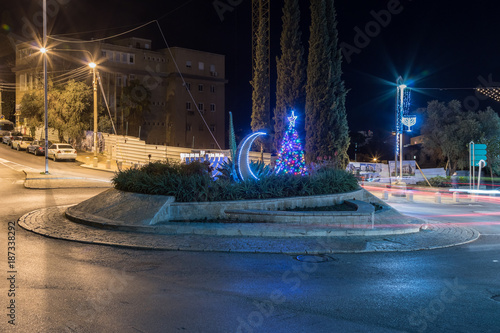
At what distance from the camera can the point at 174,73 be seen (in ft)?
176

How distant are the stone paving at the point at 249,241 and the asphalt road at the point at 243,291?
0.41 meters

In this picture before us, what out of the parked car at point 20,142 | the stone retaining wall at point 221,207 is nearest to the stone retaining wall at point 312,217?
the stone retaining wall at point 221,207

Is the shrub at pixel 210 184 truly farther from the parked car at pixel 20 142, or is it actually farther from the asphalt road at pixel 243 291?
the parked car at pixel 20 142

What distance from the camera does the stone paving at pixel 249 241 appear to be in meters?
9.98

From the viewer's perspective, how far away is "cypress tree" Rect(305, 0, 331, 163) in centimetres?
2941

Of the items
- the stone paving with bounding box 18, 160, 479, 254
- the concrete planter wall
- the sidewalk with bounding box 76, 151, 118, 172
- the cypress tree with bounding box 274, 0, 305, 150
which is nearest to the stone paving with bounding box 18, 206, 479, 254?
the stone paving with bounding box 18, 160, 479, 254

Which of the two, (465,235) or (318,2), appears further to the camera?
(318,2)

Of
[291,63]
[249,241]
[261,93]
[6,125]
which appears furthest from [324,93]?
[6,125]

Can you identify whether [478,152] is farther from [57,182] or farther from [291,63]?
[57,182]

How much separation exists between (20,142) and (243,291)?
4337cm

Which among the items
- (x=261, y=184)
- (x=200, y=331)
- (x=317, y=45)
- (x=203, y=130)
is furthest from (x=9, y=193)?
(x=203, y=130)

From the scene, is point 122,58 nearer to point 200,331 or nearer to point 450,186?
point 450,186

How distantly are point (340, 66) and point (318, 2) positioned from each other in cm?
444

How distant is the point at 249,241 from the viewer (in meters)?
10.6
